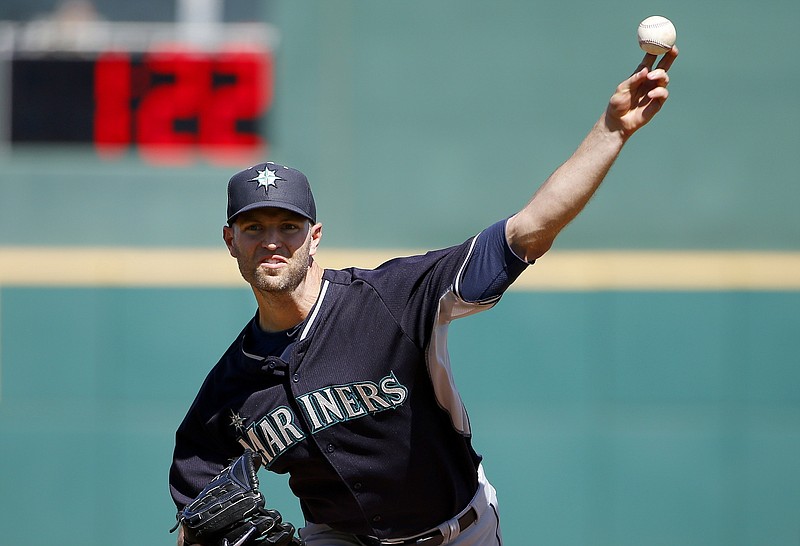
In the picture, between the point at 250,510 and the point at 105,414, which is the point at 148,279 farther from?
the point at 250,510

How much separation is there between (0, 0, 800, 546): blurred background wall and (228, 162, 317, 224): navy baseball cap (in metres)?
2.39

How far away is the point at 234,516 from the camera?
9.80ft

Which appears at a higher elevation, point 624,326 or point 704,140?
point 704,140

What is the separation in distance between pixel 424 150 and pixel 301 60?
0.81m

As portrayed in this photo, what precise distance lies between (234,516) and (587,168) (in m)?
1.37

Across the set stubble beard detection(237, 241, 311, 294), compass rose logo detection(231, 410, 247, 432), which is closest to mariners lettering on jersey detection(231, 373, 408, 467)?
compass rose logo detection(231, 410, 247, 432)

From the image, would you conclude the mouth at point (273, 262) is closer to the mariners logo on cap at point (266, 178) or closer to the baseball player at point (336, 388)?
the baseball player at point (336, 388)

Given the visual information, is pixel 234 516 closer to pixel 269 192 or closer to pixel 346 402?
pixel 346 402

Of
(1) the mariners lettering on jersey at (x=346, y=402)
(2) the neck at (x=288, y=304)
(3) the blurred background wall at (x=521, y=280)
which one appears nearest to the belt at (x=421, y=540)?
(1) the mariners lettering on jersey at (x=346, y=402)

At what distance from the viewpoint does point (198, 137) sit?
5.73 m

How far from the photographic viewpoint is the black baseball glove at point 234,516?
2.99 metres

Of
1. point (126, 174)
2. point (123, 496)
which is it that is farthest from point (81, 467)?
point (126, 174)

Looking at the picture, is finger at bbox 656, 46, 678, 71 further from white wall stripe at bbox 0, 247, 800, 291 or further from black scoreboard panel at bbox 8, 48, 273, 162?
black scoreboard panel at bbox 8, 48, 273, 162

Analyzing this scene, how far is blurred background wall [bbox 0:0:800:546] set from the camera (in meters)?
5.47
